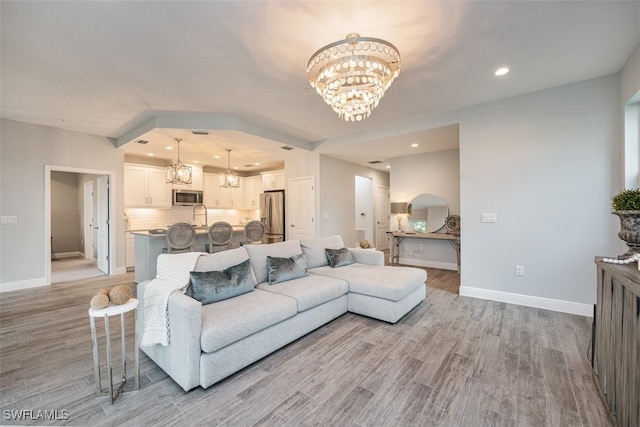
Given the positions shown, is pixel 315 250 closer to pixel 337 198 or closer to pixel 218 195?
pixel 337 198

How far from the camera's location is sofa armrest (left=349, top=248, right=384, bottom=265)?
13.0 ft

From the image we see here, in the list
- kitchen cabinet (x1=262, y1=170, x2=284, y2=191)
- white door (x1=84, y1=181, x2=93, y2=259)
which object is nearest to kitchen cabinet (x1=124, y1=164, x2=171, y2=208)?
white door (x1=84, y1=181, x2=93, y2=259)

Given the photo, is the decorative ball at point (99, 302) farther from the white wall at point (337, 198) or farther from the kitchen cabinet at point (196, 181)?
the kitchen cabinet at point (196, 181)

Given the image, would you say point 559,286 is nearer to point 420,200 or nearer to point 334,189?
point 420,200

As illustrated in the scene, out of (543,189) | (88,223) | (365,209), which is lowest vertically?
(88,223)

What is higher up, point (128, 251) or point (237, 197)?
point (237, 197)

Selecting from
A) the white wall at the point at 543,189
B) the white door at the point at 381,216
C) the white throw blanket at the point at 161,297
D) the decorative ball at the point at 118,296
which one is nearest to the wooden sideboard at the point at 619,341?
the white wall at the point at 543,189

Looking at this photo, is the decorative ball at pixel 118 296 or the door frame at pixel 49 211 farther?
the door frame at pixel 49 211

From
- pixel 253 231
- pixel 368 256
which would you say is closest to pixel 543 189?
pixel 368 256

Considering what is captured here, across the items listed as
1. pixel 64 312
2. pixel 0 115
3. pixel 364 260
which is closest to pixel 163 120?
pixel 0 115

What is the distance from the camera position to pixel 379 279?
3191 mm

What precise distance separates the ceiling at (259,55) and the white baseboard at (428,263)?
2774 mm

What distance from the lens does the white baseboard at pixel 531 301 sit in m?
3.21

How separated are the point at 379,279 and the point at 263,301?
4.78ft
